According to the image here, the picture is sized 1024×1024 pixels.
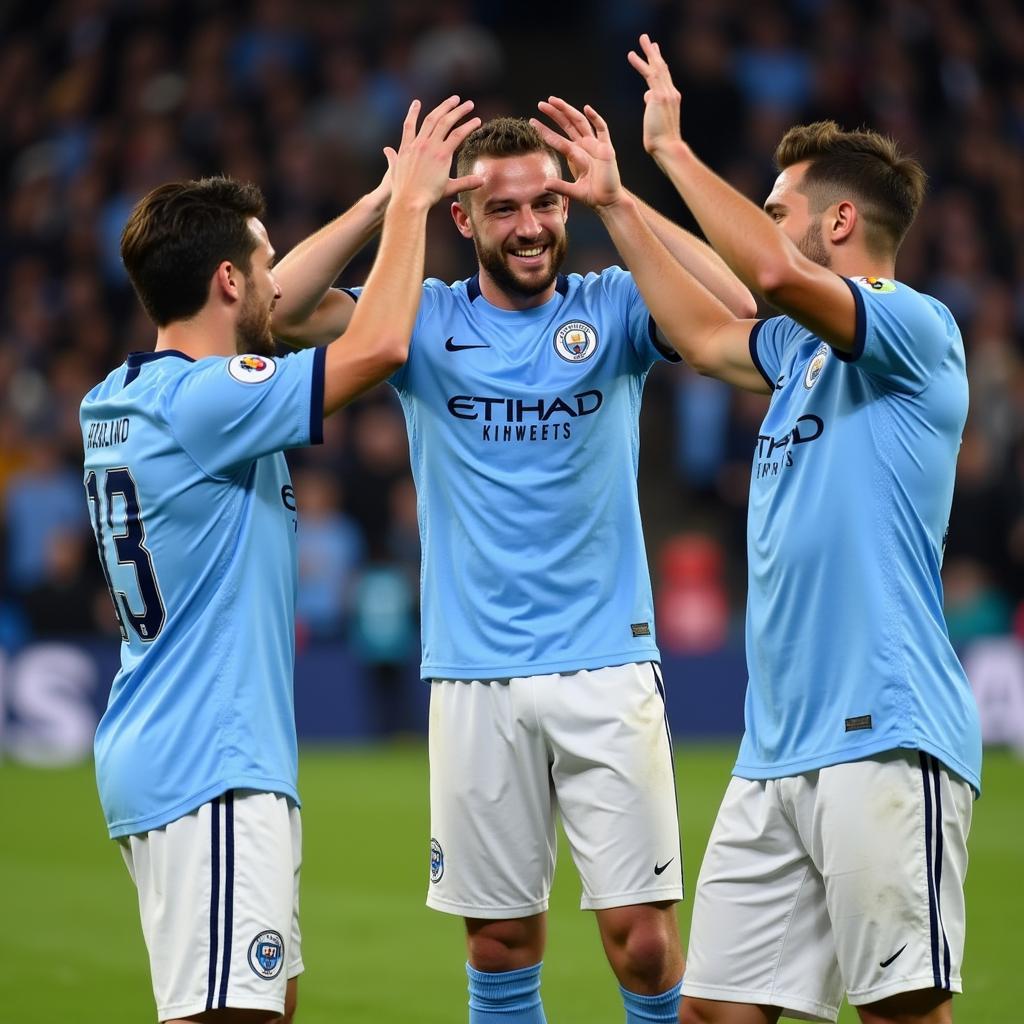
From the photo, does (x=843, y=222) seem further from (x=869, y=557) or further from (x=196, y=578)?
(x=196, y=578)

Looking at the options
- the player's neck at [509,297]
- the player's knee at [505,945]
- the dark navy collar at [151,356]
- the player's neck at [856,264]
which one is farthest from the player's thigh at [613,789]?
the dark navy collar at [151,356]

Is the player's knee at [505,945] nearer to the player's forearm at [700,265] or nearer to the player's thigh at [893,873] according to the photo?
the player's thigh at [893,873]

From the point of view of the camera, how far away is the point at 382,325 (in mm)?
4008

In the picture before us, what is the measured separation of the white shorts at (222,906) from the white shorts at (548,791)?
3.27ft

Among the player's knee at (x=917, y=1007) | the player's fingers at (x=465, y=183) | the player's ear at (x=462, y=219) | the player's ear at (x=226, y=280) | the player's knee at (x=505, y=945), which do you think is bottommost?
the player's knee at (x=505, y=945)

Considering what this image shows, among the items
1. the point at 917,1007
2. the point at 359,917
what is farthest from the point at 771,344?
the point at 359,917

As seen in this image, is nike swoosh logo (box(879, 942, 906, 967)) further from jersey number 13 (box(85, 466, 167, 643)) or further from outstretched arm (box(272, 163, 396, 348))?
outstretched arm (box(272, 163, 396, 348))

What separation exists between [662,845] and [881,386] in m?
1.51

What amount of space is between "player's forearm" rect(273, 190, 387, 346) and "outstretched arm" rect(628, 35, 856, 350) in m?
1.18

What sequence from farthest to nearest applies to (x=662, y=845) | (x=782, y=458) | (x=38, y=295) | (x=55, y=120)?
Result: (x=55, y=120) → (x=38, y=295) → (x=662, y=845) → (x=782, y=458)

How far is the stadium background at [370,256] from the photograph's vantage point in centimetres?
1321

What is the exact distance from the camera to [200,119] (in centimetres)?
1667

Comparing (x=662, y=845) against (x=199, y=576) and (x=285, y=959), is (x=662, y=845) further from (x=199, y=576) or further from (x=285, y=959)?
(x=199, y=576)

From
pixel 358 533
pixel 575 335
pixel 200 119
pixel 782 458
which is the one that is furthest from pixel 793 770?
pixel 200 119
